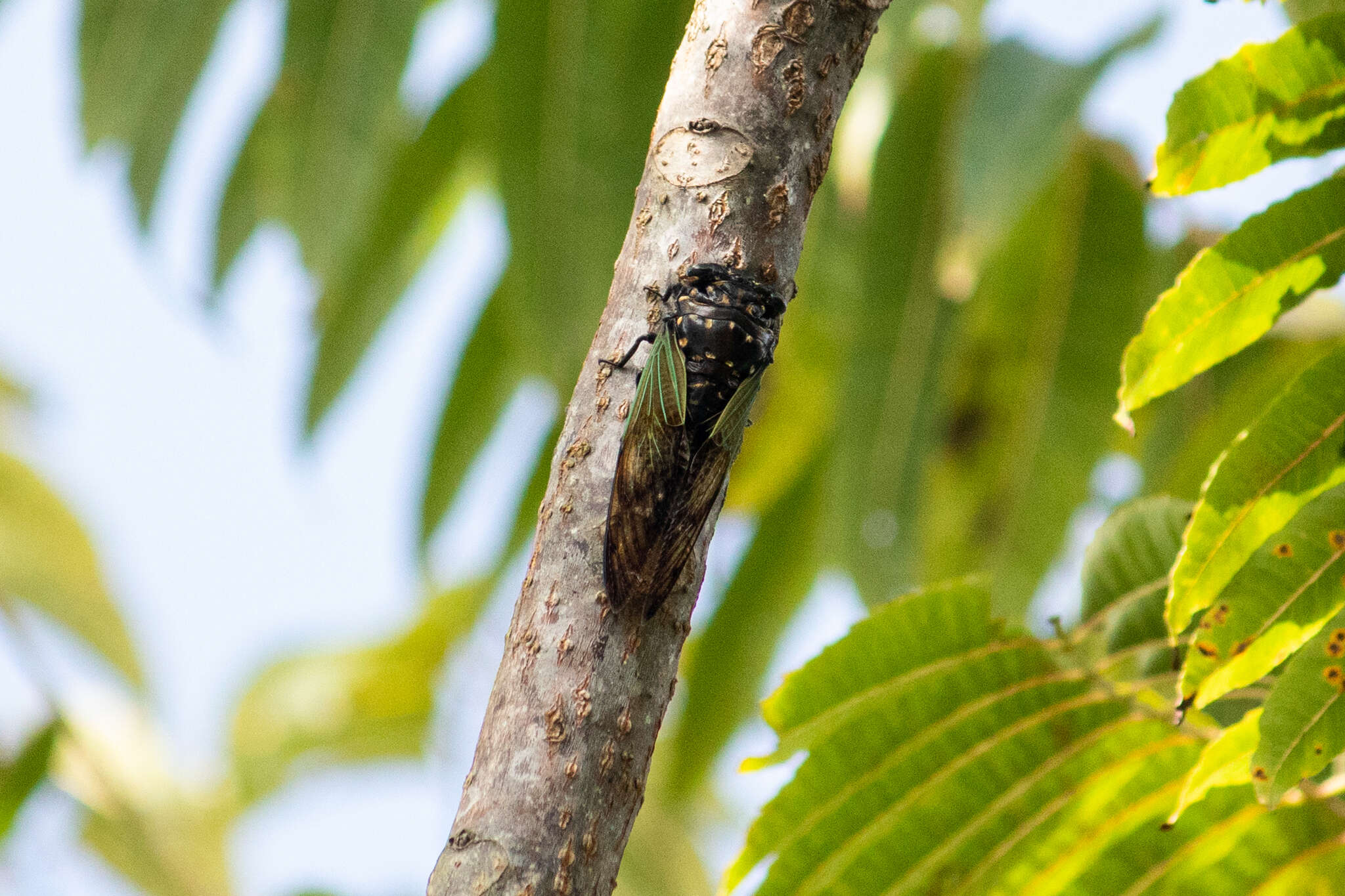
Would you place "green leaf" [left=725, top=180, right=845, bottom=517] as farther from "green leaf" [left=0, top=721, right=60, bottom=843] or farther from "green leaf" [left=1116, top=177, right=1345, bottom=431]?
"green leaf" [left=1116, top=177, right=1345, bottom=431]

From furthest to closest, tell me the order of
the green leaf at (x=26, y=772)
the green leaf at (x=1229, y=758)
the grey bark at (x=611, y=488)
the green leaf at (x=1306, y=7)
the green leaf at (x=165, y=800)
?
the green leaf at (x=165, y=800) → the green leaf at (x=26, y=772) → the green leaf at (x=1306, y=7) → the green leaf at (x=1229, y=758) → the grey bark at (x=611, y=488)

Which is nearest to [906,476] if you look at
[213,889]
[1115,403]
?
[1115,403]

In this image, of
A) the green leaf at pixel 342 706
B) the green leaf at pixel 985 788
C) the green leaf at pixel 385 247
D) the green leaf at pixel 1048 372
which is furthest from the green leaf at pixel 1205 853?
the green leaf at pixel 342 706

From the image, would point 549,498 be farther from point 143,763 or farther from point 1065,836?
point 143,763

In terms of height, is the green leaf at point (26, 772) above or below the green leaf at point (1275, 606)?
above

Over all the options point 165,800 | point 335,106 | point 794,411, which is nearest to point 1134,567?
point 794,411

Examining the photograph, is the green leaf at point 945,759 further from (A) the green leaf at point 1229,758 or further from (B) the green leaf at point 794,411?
(B) the green leaf at point 794,411

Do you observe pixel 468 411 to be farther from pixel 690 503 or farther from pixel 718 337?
pixel 690 503
